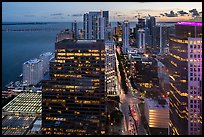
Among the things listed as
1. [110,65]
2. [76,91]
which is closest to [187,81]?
[76,91]

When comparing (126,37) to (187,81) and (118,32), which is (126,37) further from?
(187,81)

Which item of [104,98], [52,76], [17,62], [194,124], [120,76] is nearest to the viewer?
[194,124]

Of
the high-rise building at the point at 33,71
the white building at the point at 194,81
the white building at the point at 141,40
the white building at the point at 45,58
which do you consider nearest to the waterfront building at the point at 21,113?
the high-rise building at the point at 33,71

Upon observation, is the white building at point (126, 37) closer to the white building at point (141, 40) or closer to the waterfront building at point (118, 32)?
the waterfront building at point (118, 32)

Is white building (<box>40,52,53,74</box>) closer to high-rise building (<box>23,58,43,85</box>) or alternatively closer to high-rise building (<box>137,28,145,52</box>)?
high-rise building (<box>23,58,43,85</box>)

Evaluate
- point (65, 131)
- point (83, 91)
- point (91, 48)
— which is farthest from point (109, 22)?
point (65, 131)

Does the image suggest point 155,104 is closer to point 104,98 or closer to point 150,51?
point 104,98
